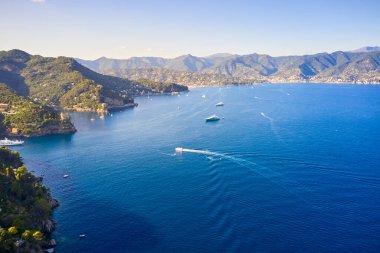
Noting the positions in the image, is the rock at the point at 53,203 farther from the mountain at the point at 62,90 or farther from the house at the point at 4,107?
the mountain at the point at 62,90

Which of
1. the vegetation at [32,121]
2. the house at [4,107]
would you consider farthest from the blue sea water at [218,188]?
the house at [4,107]

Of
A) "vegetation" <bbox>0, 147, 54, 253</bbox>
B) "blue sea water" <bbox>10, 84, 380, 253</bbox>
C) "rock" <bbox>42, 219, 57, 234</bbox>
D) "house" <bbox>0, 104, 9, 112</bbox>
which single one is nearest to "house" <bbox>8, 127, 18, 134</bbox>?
"blue sea water" <bbox>10, 84, 380, 253</bbox>

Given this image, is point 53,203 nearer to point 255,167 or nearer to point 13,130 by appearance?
point 255,167

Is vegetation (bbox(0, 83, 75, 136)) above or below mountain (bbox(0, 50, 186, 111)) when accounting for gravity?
below

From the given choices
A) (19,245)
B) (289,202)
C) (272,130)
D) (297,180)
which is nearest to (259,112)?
(272,130)

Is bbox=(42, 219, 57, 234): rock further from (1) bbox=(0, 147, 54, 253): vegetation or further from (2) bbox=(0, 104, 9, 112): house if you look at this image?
(2) bbox=(0, 104, 9, 112): house

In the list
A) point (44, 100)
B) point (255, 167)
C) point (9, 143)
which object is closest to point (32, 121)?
point (9, 143)

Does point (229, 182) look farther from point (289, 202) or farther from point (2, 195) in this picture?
point (2, 195)
